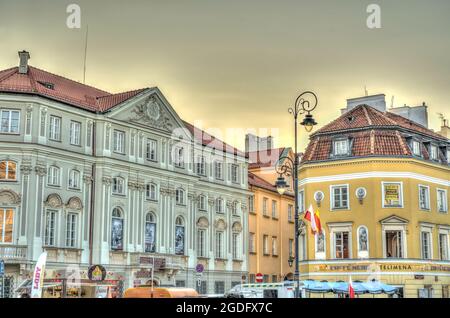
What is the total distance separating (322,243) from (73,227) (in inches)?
490

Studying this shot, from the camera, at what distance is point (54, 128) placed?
35125 millimetres

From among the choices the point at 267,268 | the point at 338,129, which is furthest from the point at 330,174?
the point at 267,268

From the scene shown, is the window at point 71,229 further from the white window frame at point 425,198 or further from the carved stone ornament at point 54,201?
the white window frame at point 425,198

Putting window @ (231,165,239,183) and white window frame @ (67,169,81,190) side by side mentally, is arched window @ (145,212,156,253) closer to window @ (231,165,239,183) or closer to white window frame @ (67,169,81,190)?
white window frame @ (67,169,81,190)

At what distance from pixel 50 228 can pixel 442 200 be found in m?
18.5

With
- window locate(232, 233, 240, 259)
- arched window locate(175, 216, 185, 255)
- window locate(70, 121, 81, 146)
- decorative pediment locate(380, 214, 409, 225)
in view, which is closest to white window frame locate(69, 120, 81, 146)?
window locate(70, 121, 81, 146)

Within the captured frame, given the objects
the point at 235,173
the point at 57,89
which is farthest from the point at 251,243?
the point at 57,89

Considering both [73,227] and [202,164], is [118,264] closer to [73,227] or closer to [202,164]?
[73,227]

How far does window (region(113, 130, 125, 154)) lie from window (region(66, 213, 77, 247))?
15.1 feet

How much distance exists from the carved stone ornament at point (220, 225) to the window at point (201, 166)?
328 cm

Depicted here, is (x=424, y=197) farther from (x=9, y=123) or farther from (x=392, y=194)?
(x=9, y=123)

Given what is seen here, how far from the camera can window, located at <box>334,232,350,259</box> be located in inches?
1321

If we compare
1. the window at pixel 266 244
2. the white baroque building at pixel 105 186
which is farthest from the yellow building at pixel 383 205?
the window at pixel 266 244

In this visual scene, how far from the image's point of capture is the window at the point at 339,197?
33.2 m
